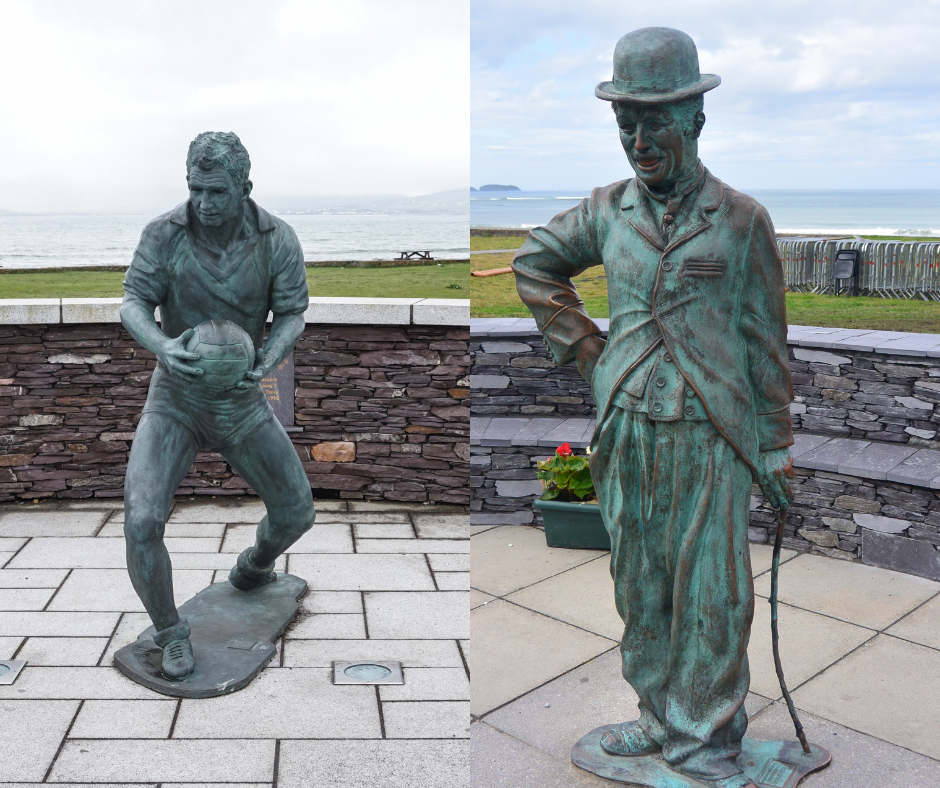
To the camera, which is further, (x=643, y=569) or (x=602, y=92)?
(x=643, y=569)

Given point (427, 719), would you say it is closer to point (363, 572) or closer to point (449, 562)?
point (363, 572)

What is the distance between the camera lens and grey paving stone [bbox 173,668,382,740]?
387 cm

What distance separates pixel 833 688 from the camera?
4176 mm

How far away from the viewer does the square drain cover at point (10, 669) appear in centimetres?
424

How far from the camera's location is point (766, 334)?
3.06 meters

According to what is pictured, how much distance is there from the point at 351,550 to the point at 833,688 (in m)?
3.05

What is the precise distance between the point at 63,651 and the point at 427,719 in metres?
1.86

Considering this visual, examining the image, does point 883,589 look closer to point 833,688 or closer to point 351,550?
point 833,688

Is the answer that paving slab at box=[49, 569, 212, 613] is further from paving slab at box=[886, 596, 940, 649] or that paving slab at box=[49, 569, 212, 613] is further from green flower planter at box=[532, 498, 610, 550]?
paving slab at box=[886, 596, 940, 649]

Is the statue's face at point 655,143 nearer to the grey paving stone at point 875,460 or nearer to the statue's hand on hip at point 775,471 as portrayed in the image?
the statue's hand on hip at point 775,471

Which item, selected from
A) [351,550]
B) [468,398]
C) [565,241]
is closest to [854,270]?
[468,398]

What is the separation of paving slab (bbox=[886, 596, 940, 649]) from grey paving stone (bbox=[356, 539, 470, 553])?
256 cm

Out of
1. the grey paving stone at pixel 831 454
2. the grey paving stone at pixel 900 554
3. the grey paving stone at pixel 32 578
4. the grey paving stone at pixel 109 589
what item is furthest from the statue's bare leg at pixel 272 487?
the grey paving stone at pixel 900 554

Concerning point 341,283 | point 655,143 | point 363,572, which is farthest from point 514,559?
point 341,283
